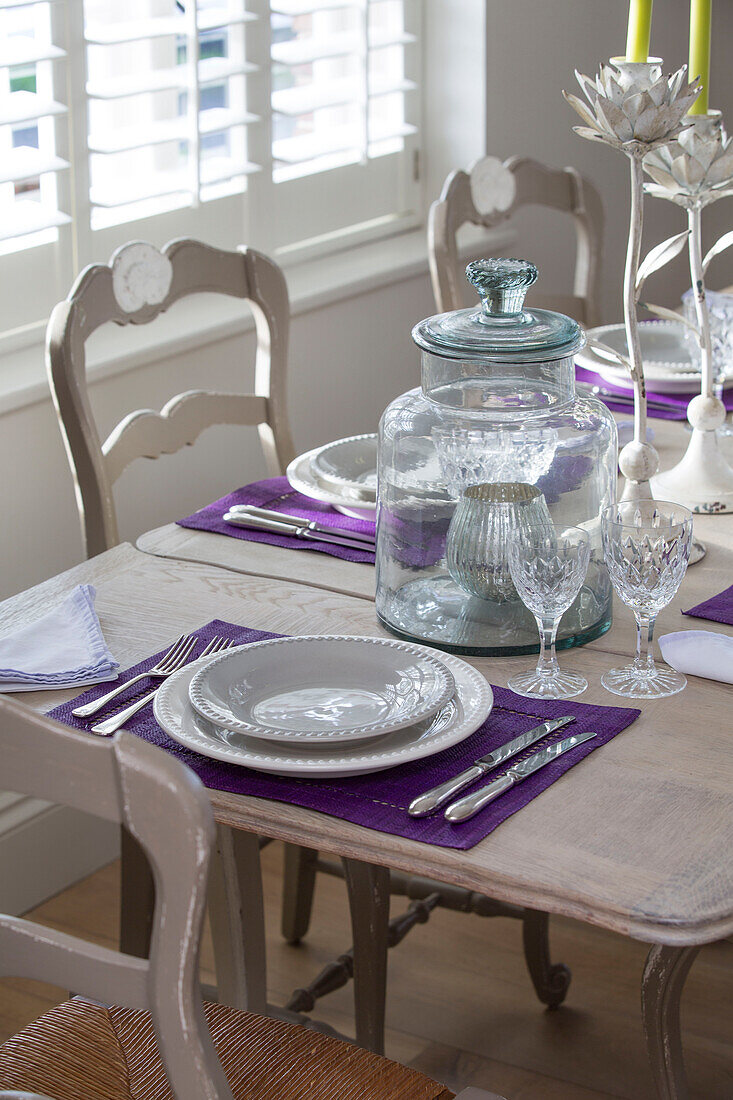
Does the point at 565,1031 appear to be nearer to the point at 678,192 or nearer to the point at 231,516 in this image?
the point at 231,516

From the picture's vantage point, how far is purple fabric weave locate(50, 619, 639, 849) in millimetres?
954

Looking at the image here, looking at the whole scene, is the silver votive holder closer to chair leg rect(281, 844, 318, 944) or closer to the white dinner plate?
the white dinner plate

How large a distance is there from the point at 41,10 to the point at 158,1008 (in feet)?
5.70

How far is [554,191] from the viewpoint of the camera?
2.54 metres

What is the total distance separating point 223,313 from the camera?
2.41 meters

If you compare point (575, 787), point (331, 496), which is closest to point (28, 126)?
point (331, 496)

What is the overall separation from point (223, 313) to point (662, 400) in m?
0.85

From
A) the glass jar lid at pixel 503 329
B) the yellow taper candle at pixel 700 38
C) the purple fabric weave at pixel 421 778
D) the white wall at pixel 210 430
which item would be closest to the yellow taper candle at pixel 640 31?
the yellow taper candle at pixel 700 38

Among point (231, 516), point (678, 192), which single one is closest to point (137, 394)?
point (231, 516)

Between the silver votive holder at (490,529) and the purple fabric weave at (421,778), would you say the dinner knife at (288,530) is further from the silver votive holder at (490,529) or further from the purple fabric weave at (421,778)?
the purple fabric weave at (421,778)

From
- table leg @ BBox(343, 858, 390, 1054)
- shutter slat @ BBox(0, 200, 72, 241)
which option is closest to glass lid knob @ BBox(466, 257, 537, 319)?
table leg @ BBox(343, 858, 390, 1054)

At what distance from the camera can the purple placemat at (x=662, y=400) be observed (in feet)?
6.21

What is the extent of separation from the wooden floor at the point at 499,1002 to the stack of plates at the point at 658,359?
849 millimetres

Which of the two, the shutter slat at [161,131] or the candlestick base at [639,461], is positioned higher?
the shutter slat at [161,131]
